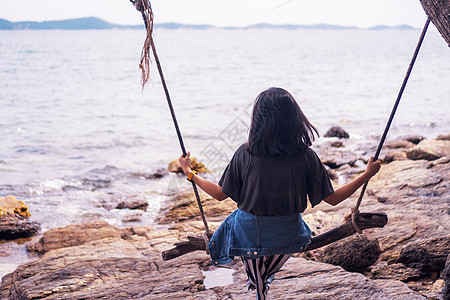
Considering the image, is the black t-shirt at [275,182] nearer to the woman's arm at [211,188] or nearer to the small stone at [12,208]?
the woman's arm at [211,188]

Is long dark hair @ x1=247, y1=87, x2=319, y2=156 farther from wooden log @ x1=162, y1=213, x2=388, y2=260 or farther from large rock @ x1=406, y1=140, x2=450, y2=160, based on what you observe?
large rock @ x1=406, y1=140, x2=450, y2=160

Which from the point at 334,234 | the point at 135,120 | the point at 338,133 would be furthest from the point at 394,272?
the point at 135,120

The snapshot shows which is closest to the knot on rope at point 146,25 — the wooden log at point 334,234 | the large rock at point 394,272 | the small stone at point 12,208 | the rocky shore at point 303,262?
the wooden log at point 334,234

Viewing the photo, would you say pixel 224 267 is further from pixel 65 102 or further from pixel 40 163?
pixel 65 102

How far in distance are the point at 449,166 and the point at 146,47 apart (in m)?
5.35

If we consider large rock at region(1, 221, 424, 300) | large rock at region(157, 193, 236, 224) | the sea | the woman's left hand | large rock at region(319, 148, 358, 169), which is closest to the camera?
the woman's left hand

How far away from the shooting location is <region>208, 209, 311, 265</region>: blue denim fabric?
2213 millimetres

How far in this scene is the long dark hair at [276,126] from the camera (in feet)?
6.73

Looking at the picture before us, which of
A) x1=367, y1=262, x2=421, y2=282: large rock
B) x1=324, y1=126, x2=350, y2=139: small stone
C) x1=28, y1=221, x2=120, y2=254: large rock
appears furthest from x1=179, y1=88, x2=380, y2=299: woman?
x1=324, y1=126, x2=350, y2=139: small stone

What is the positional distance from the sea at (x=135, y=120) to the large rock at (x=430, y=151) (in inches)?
167

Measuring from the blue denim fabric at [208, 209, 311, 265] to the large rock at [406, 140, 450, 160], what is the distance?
683 centimetres

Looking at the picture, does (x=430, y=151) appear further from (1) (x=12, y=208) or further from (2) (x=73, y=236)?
(1) (x=12, y=208)

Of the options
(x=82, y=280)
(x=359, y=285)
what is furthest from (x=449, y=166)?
(x=82, y=280)

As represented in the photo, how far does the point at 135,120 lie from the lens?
18.8 metres
